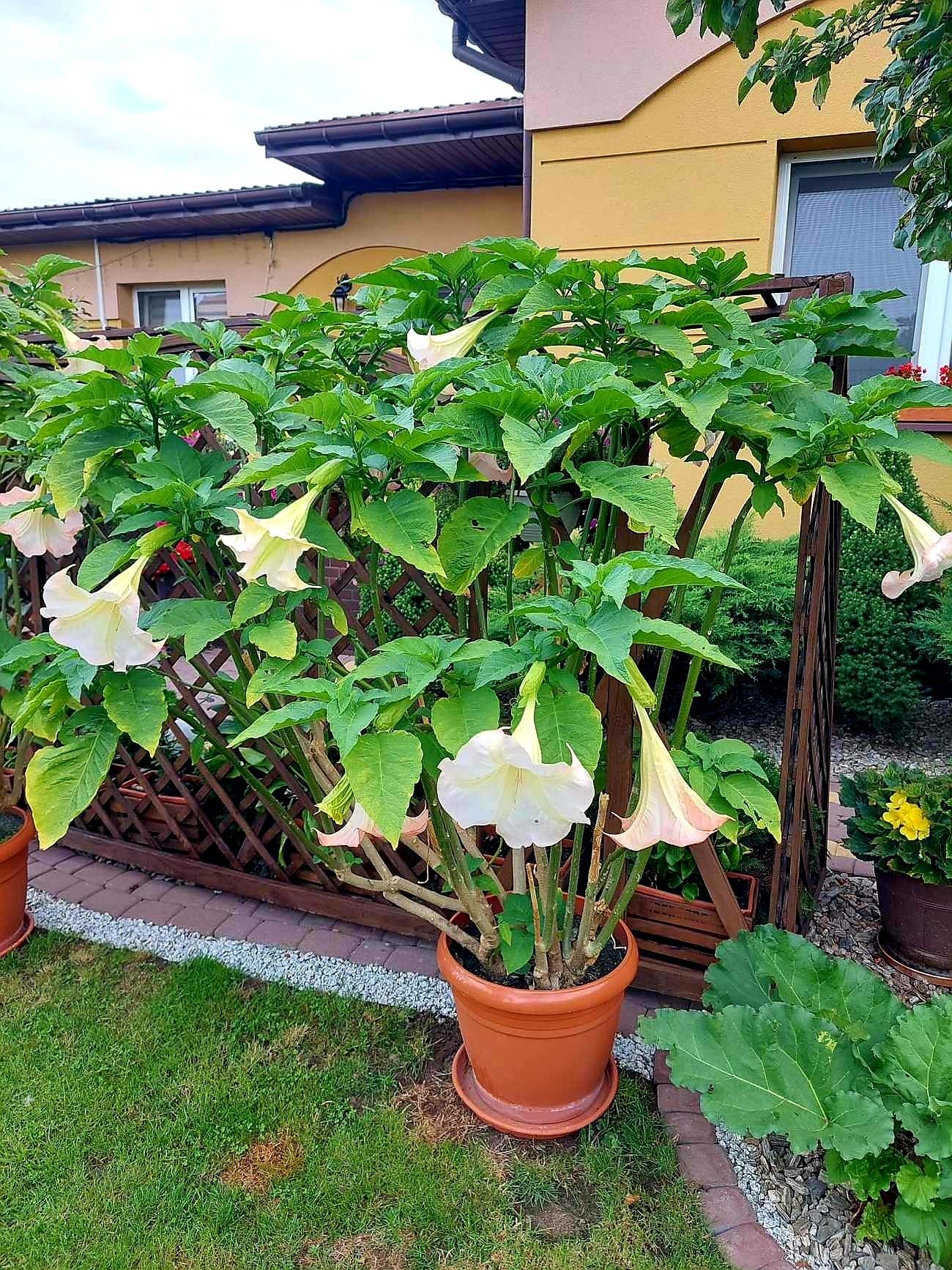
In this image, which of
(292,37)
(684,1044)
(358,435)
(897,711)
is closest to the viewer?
(358,435)

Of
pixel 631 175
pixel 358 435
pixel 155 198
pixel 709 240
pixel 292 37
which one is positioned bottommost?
pixel 358 435

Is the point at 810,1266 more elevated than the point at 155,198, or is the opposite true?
the point at 155,198

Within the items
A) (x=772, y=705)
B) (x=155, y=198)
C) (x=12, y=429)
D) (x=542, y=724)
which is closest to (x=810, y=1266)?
(x=542, y=724)

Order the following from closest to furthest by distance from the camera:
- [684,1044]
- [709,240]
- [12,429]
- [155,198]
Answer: [684,1044]
[12,429]
[709,240]
[155,198]

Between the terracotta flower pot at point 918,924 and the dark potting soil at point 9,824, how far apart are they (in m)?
2.61

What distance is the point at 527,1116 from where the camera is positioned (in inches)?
71.5

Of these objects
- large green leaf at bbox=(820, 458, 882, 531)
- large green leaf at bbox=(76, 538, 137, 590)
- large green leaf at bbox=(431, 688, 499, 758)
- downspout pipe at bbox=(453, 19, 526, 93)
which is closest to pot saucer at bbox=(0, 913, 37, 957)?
large green leaf at bbox=(76, 538, 137, 590)

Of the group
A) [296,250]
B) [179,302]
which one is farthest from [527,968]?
[179,302]

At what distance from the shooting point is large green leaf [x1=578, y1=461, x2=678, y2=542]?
127cm

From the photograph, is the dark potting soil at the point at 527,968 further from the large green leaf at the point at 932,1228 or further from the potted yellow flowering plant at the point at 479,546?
the large green leaf at the point at 932,1228

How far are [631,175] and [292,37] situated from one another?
7.51m

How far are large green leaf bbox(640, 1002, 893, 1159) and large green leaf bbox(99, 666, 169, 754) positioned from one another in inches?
45.6

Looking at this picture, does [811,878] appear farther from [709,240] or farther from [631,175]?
[631,175]

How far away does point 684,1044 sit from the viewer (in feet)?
5.37
